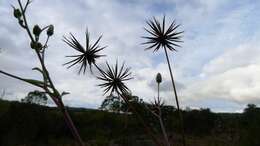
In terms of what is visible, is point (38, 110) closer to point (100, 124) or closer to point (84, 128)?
point (84, 128)

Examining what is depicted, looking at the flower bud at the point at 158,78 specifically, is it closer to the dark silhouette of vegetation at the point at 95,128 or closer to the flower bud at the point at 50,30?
the flower bud at the point at 50,30

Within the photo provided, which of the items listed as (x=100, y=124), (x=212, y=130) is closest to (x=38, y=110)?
(x=100, y=124)

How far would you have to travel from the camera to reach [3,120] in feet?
109

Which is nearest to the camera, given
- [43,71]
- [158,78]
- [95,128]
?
[43,71]

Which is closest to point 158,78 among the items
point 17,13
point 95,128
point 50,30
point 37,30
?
point 50,30

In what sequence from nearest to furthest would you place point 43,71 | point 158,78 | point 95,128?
point 43,71
point 158,78
point 95,128

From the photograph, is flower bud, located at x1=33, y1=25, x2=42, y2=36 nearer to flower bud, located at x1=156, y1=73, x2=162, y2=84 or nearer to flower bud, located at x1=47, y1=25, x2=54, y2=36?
flower bud, located at x1=47, y1=25, x2=54, y2=36

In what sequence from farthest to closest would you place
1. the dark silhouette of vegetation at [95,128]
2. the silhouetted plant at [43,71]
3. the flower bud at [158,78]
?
the dark silhouette of vegetation at [95,128], the flower bud at [158,78], the silhouetted plant at [43,71]

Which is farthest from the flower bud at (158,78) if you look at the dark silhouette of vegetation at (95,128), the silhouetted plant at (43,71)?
the dark silhouette of vegetation at (95,128)

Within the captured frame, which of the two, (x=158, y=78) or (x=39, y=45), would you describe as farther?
(x=158, y=78)

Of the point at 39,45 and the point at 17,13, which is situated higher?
the point at 17,13

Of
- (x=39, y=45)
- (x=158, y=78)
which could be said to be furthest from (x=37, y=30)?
(x=158, y=78)

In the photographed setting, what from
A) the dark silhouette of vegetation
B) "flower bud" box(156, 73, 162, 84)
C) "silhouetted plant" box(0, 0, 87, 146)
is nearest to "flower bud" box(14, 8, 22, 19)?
"silhouetted plant" box(0, 0, 87, 146)

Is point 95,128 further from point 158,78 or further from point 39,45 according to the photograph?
point 39,45
